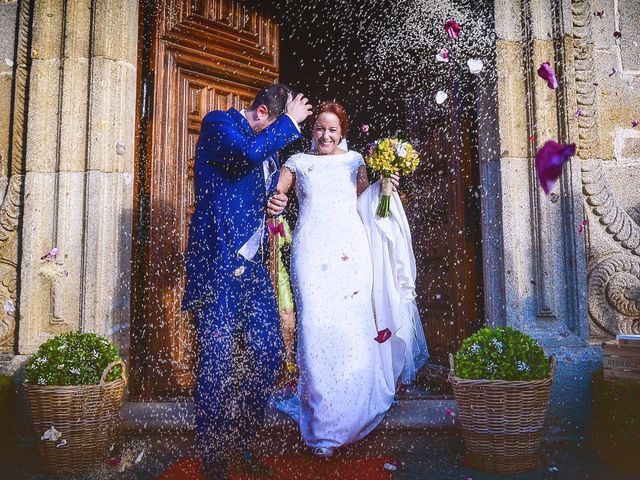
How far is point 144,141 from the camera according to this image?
14.3 ft

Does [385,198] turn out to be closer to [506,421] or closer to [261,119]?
[261,119]

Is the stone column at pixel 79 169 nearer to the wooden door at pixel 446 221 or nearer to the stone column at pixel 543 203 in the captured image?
the wooden door at pixel 446 221

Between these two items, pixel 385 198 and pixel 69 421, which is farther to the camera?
pixel 385 198

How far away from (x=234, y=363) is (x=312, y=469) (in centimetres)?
79

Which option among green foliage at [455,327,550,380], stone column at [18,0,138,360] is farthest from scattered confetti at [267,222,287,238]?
green foliage at [455,327,550,380]

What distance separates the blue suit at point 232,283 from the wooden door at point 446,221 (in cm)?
185

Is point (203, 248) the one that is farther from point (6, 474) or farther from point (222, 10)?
point (222, 10)

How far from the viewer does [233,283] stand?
3.12 metres

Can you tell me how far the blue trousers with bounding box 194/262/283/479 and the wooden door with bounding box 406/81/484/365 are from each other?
186 cm

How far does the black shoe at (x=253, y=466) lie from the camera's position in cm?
309

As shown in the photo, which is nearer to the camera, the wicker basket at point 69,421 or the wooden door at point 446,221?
the wicker basket at point 69,421

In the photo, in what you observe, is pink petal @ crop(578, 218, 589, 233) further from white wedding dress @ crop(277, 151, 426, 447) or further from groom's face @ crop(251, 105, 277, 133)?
groom's face @ crop(251, 105, 277, 133)

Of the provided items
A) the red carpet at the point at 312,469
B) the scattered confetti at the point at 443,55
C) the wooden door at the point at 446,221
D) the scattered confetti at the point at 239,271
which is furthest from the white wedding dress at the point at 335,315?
the scattered confetti at the point at 443,55

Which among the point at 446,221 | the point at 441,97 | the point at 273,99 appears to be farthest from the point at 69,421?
the point at 441,97
